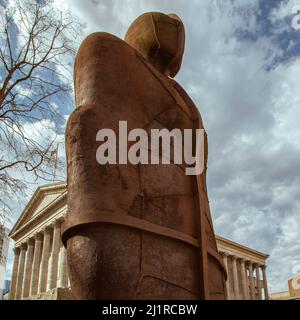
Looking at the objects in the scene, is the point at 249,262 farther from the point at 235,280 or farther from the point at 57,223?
the point at 57,223

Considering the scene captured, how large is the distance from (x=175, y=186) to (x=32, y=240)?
45541 millimetres

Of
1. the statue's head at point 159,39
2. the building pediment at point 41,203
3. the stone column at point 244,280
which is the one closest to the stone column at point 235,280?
the stone column at point 244,280

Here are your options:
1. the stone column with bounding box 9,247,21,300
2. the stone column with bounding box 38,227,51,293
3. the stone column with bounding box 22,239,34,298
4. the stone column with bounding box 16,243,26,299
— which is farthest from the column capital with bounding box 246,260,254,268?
the stone column with bounding box 9,247,21,300

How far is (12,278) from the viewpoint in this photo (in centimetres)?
4822

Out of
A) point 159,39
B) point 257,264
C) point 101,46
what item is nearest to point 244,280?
point 257,264

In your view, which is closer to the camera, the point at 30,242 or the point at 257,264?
the point at 30,242

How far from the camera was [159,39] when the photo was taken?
420cm

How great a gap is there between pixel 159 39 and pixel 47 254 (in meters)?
40.7

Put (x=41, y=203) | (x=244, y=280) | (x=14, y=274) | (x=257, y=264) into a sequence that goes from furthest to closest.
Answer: (x=257, y=264) < (x=244, y=280) < (x=14, y=274) < (x=41, y=203)

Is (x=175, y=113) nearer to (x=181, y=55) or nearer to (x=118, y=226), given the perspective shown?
(x=181, y=55)

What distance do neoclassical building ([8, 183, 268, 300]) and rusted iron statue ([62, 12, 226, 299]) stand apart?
32.9m

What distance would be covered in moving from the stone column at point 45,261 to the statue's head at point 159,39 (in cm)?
3946

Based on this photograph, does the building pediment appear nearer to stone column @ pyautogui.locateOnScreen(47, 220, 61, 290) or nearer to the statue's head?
stone column @ pyautogui.locateOnScreen(47, 220, 61, 290)

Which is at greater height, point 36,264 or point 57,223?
point 57,223
